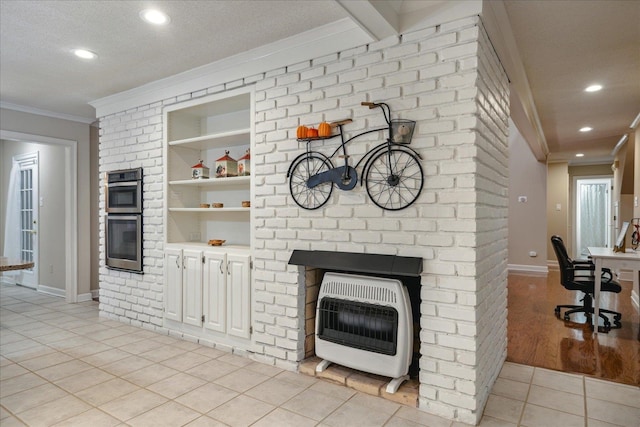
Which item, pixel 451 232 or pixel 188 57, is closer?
pixel 451 232

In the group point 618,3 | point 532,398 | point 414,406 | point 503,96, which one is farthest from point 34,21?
point 532,398

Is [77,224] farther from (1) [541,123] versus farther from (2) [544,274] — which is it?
(2) [544,274]

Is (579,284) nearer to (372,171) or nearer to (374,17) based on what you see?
(372,171)

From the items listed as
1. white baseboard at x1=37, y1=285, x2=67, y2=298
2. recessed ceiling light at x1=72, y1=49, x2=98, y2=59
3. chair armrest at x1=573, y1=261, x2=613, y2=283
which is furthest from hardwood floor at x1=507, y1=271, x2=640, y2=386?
white baseboard at x1=37, y1=285, x2=67, y2=298

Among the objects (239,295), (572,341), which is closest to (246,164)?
(239,295)

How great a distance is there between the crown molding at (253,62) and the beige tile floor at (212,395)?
233 cm

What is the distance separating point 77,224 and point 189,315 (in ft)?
8.95

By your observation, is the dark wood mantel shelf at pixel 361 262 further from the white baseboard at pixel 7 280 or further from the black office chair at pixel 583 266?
the white baseboard at pixel 7 280

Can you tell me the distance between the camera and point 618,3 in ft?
7.87

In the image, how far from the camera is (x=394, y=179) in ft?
7.93

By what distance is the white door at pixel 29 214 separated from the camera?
6086 mm

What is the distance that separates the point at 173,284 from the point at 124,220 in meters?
1.03

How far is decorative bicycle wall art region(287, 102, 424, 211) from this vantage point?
2381 millimetres

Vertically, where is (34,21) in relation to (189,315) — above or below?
above
